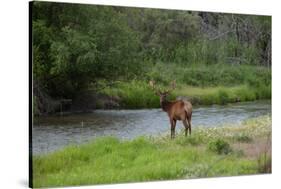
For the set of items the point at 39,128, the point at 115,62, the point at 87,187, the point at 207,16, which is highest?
the point at 207,16

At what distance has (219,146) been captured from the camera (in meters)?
7.16

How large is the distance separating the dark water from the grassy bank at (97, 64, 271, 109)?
0.29ft

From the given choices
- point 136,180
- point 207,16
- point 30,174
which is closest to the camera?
point 30,174

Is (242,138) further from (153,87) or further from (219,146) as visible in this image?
(153,87)

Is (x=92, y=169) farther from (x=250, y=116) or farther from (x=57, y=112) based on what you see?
(x=250, y=116)

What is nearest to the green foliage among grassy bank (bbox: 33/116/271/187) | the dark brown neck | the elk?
grassy bank (bbox: 33/116/271/187)

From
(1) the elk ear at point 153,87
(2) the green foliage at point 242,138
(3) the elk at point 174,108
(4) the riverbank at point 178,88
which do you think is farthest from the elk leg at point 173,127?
(2) the green foliage at point 242,138

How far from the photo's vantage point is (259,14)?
7.54m

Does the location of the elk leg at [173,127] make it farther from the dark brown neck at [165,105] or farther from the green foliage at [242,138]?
the green foliage at [242,138]

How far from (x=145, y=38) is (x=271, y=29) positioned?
1662 millimetres

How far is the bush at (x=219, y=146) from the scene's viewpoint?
7.12m

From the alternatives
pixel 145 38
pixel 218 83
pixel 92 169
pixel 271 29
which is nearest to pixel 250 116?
pixel 218 83

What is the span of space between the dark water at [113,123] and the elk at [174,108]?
2.1 inches

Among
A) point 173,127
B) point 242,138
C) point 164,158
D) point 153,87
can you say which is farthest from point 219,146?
point 153,87
